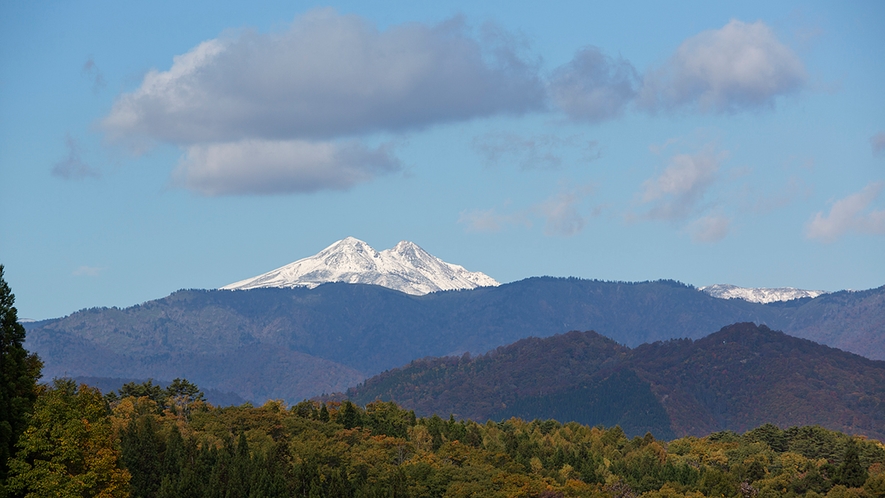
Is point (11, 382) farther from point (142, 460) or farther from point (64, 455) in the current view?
point (142, 460)

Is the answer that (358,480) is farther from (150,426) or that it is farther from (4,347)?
(4,347)

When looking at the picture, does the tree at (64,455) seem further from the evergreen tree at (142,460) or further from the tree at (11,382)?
the evergreen tree at (142,460)

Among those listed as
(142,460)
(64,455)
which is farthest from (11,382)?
(142,460)

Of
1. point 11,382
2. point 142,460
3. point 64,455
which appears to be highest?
point 11,382

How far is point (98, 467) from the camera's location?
113 meters

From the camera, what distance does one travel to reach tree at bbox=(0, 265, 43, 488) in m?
107

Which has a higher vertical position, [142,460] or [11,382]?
[11,382]

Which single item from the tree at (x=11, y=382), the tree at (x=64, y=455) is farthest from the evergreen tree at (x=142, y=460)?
the tree at (x=11, y=382)

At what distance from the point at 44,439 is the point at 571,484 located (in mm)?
106013

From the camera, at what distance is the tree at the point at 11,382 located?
10731cm

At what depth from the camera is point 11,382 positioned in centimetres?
11138

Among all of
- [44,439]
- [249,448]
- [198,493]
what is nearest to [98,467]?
[44,439]

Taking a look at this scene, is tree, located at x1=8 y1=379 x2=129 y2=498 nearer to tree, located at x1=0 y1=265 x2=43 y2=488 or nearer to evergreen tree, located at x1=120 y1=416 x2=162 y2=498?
tree, located at x1=0 y1=265 x2=43 y2=488

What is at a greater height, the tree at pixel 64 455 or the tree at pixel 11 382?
the tree at pixel 11 382
